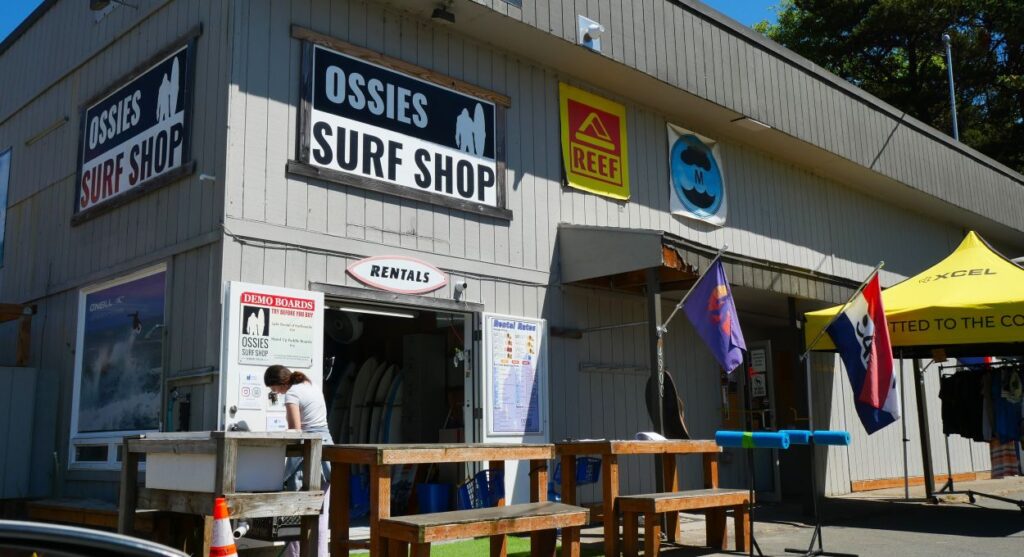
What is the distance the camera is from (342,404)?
1206 centimetres

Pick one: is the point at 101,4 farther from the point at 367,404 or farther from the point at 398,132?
the point at 367,404

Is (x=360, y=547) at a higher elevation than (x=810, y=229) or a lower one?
lower

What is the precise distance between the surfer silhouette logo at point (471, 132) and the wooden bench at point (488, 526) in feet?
13.5

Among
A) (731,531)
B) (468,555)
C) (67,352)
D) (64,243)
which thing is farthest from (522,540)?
(64,243)

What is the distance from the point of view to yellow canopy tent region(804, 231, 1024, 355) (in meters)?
9.60

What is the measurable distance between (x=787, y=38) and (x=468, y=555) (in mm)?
28822

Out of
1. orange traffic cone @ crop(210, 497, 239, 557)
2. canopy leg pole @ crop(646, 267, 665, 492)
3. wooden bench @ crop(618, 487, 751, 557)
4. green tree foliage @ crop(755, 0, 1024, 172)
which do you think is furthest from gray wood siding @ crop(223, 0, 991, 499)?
green tree foliage @ crop(755, 0, 1024, 172)

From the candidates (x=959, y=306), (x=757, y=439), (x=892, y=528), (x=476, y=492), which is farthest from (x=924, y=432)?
(x=476, y=492)

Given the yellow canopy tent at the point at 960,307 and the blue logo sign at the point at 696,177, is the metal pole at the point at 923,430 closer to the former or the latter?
the yellow canopy tent at the point at 960,307

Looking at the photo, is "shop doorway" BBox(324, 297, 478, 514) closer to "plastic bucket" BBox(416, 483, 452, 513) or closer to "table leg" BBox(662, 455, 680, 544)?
"plastic bucket" BBox(416, 483, 452, 513)

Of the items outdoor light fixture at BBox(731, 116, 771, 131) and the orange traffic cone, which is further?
outdoor light fixture at BBox(731, 116, 771, 131)

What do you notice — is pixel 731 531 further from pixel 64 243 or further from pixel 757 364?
pixel 64 243

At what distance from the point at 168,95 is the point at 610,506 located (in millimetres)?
5429

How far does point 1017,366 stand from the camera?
37.8ft
